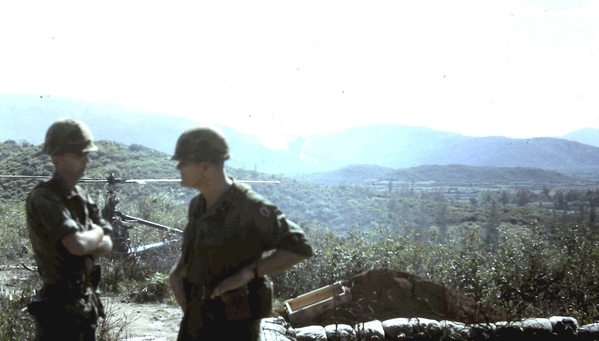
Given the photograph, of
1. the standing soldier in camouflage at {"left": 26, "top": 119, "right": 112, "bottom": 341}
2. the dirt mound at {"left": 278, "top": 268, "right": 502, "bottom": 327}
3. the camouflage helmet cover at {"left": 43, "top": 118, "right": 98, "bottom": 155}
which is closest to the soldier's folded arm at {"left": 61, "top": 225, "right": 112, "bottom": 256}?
the standing soldier in camouflage at {"left": 26, "top": 119, "right": 112, "bottom": 341}

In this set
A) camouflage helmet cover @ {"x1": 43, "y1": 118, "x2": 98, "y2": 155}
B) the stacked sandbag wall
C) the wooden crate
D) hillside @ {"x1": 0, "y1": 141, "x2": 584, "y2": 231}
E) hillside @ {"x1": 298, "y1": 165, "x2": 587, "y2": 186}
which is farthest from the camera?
hillside @ {"x1": 298, "y1": 165, "x2": 587, "y2": 186}

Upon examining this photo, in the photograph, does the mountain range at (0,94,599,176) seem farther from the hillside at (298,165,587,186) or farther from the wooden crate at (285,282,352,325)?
the wooden crate at (285,282,352,325)

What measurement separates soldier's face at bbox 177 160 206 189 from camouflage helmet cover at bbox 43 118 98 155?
64 cm

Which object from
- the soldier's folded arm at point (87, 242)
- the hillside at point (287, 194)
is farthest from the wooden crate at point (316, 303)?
the hillside at point (287, 194)

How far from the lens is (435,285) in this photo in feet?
26.8

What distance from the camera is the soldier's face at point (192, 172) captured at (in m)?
3.24

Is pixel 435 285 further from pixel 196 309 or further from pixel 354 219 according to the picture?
pixel 354 219

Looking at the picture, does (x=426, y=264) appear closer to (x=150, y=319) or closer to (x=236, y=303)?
(x=150, y=319)

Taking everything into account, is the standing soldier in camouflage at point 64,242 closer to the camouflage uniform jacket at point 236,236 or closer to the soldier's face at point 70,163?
the soldier's face at point 70,163

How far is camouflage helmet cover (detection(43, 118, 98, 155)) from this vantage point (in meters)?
3.53

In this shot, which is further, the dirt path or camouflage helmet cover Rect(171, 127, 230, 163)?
the dirt path

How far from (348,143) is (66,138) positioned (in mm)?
54698

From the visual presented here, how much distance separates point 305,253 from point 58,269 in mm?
1269

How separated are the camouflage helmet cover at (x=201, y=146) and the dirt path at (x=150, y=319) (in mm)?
4534
